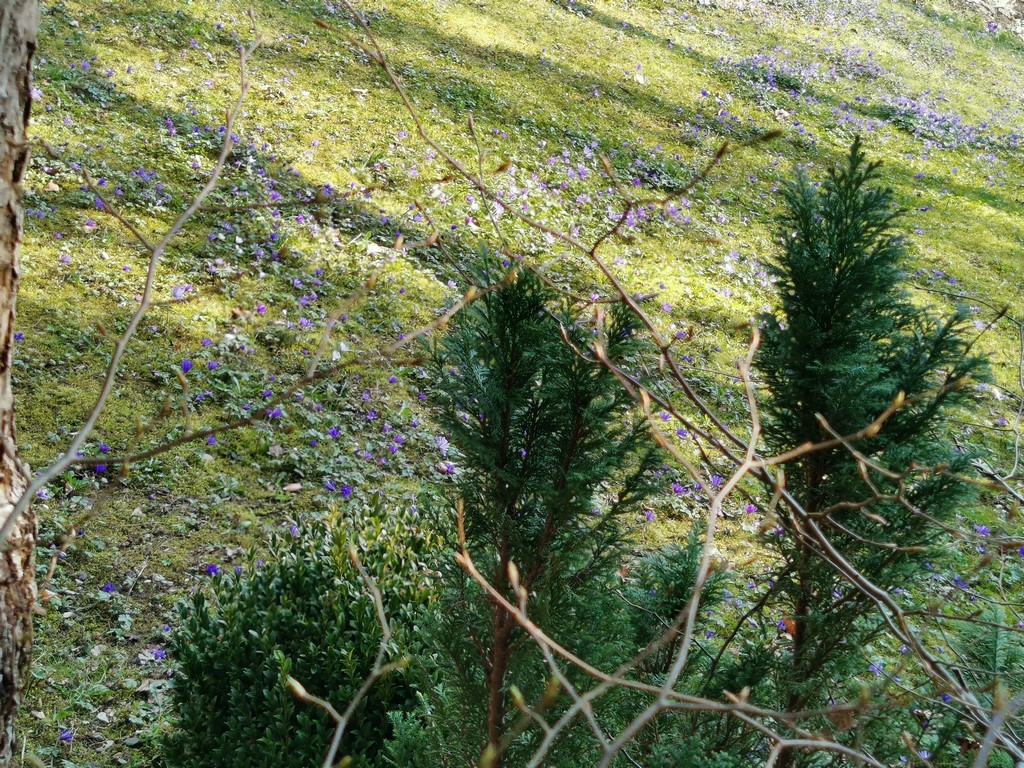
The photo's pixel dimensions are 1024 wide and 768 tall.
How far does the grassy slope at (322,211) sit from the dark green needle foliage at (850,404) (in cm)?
137

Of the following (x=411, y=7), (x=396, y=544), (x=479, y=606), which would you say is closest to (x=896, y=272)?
(x=479, y=606)

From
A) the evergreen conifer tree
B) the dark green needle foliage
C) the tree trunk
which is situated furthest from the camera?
the dark green needle foliage

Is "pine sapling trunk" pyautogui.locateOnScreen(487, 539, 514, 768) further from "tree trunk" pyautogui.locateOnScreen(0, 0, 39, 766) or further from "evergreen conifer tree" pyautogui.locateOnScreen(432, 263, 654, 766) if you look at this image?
"tree trunk" pyautogui.locateOnScreen(0, 0, 39, 766)

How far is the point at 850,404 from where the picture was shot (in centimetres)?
257

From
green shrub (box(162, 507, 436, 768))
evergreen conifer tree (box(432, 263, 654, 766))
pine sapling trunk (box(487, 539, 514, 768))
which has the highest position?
evergreen conifer tree (box(432, 263, 654, 766))

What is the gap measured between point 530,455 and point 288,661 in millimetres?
1302

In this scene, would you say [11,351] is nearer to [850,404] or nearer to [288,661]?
[288,661]

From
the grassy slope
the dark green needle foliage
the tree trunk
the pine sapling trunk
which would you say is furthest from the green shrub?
the dark green needle foliage

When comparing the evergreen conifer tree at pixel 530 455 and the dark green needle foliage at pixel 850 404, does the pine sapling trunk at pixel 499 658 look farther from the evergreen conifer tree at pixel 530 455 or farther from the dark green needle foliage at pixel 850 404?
the dark green needle foliage at pixel 850 404

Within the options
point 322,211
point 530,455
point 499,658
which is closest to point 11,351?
point 322,211

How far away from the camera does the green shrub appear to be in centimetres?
296

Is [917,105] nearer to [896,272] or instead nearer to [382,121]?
[382,121]

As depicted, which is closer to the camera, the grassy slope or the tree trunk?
the tree trunk

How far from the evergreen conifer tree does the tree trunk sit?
1.09 metres
